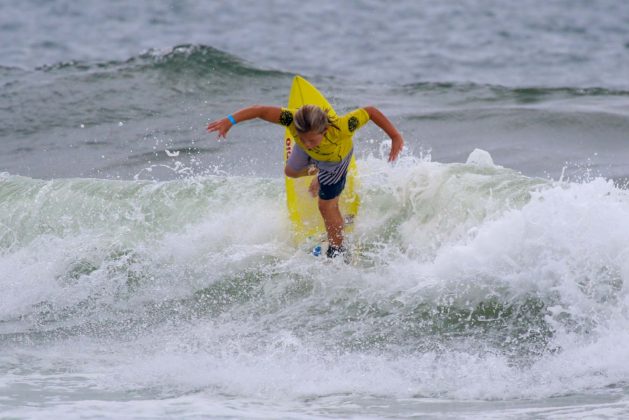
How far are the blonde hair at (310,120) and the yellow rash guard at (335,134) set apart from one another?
269 mm

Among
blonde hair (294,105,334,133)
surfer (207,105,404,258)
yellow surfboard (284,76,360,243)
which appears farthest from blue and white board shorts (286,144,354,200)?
blonde hair (294,105,334,133)

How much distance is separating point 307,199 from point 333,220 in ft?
2.13

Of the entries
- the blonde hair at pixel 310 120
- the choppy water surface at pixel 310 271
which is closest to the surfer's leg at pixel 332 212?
the choppy water surface at pixel 310 271

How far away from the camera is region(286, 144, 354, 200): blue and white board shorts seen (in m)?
6.83

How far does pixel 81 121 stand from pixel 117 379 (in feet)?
26.4

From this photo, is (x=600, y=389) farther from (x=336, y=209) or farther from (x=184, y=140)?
(x=184, y=140)

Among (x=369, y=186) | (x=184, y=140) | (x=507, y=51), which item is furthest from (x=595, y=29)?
(x=369, y=186)

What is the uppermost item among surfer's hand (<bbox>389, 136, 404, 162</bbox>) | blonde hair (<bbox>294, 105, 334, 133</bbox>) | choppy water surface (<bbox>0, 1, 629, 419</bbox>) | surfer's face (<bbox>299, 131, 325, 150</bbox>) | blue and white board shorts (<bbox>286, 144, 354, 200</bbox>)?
blonde hair (<bbox>294, 105, 334, 133</bbox>)

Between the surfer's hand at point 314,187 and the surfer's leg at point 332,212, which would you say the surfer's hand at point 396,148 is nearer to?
the surfer's leg at point 332,212

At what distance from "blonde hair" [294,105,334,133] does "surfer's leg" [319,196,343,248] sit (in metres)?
0.90

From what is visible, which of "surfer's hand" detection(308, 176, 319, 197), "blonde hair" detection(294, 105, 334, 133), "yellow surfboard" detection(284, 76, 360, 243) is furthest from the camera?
"yellow surfboard" detection(284, 76, 360, 243)

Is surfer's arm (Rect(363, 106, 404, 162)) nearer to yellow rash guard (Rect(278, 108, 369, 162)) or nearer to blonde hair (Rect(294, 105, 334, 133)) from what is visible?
yellow rash guard (Rect(278, 108, 369, 162))

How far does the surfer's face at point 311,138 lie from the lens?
6230 millimetres

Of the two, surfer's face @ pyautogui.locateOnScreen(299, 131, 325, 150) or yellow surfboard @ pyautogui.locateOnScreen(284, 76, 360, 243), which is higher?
surfer's face @ pyautogui.locateOnScreen(299, 131, 325, 150)
